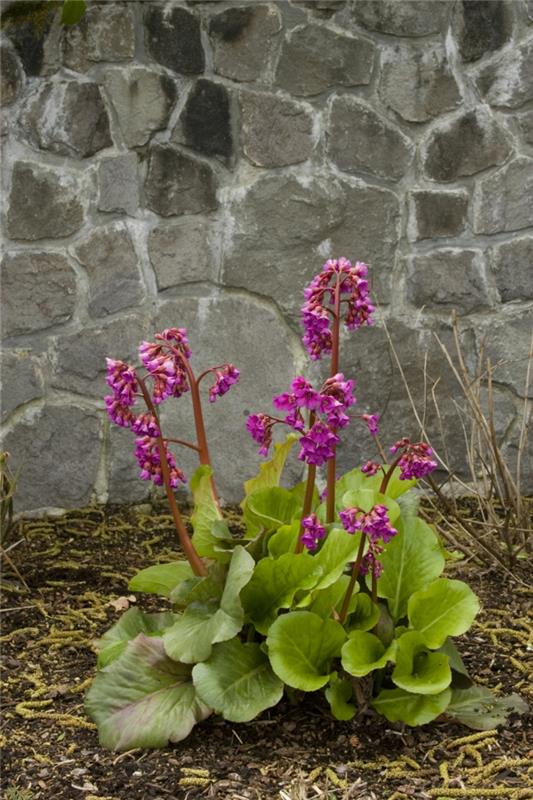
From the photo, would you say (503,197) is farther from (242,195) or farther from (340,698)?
(340,698)

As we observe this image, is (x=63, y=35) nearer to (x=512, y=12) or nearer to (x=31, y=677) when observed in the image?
(x=512, y=12)

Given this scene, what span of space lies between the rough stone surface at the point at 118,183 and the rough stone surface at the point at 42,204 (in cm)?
8

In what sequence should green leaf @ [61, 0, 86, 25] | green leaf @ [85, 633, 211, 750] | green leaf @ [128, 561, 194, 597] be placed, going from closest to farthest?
green leaf @ [85, 633, 211, 750] < green leaf @ [128, 561, 194, 597] < green leaf @ [61, 0, 86, 25]

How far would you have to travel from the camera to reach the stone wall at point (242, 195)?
3641 mm

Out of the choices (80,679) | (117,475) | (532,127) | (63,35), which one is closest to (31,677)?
(80,679)

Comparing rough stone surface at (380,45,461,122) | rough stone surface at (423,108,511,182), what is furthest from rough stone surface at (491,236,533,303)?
rough stone surface at (380,45,461,122)

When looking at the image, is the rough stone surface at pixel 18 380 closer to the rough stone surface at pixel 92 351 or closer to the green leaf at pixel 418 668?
the rough stone surface at pixel 92 351

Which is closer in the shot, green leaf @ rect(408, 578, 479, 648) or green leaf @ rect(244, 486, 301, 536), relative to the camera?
green leaf @ rect(408, 578, 479, 648)

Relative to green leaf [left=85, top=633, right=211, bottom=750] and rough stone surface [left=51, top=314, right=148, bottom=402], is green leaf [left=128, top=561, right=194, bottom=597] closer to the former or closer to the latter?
green leaf [left=85, top=633, right=211, bottom=750]

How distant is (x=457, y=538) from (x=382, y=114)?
140 cm

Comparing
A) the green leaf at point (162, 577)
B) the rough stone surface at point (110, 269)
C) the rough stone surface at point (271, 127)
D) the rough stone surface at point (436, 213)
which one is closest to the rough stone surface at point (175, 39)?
the rough stone surface at point (271, 127)

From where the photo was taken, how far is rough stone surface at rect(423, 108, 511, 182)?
3.71 meters

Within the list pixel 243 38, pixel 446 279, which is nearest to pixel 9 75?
pixel 243 38

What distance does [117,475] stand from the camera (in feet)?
12.4
